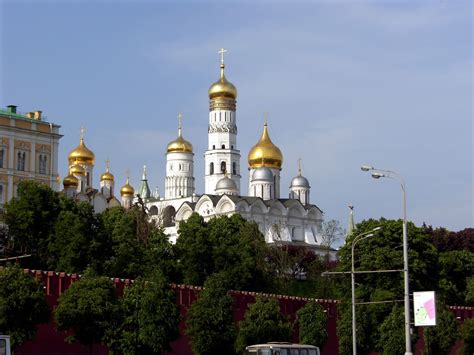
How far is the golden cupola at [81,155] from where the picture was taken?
11312 centimetres

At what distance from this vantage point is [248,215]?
108 metres

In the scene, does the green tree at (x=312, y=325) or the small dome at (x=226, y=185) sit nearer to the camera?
the green tree at (x=312, y=325)

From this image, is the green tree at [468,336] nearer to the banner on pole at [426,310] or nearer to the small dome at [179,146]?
the banner on pole at [426,310]

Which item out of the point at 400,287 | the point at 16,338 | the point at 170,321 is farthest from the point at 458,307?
the point at 16,338

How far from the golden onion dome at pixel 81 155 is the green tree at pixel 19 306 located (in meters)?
67.8

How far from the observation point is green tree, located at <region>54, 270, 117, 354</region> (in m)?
46.3

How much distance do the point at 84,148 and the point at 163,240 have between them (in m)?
50.3

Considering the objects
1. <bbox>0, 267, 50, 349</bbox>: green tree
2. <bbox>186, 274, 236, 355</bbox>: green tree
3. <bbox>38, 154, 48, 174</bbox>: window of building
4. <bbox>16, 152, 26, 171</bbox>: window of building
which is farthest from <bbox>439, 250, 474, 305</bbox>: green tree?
<bbox>16, 152, 26, 171</bbox>: window of building

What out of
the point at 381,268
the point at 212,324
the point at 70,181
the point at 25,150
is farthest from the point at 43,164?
the point at 212,324

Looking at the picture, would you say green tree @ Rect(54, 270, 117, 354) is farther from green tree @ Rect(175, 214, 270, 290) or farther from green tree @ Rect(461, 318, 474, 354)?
green tree @ Rect(461, 318, 474, 354)

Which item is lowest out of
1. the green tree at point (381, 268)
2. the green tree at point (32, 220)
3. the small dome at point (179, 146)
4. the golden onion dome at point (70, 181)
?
the green tree at point (381, 268)

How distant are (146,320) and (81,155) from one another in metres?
67.4

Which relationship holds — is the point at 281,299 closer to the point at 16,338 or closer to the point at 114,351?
the point at 114,351

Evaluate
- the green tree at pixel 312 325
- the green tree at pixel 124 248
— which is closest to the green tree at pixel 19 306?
the green tree at pixel 312 325
